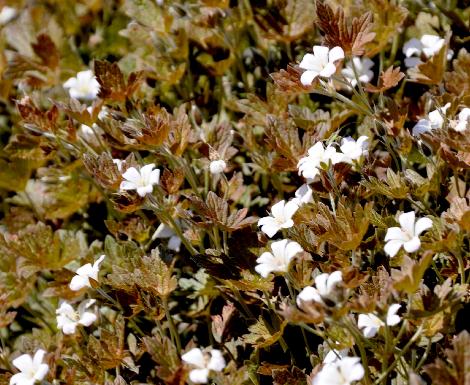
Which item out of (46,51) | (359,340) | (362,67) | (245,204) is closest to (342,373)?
(359,340)

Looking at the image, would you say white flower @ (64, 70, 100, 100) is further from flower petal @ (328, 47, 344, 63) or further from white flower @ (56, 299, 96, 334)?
flower petal @ (328, 47, 344, 63)

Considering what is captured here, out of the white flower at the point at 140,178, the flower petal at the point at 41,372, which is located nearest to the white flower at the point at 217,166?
the white flower at the point at 140,178

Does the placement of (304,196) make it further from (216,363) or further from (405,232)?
(216,363)

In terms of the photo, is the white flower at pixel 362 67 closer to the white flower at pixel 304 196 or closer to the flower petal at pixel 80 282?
the white flower at pixel 304 196

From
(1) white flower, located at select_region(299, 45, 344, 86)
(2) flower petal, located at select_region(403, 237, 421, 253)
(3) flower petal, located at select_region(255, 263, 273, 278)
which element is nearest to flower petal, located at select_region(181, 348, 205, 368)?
(3) flower petal, located at select_region(255, 263, 273, 278)

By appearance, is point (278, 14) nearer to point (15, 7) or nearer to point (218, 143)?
point (218, 143)
